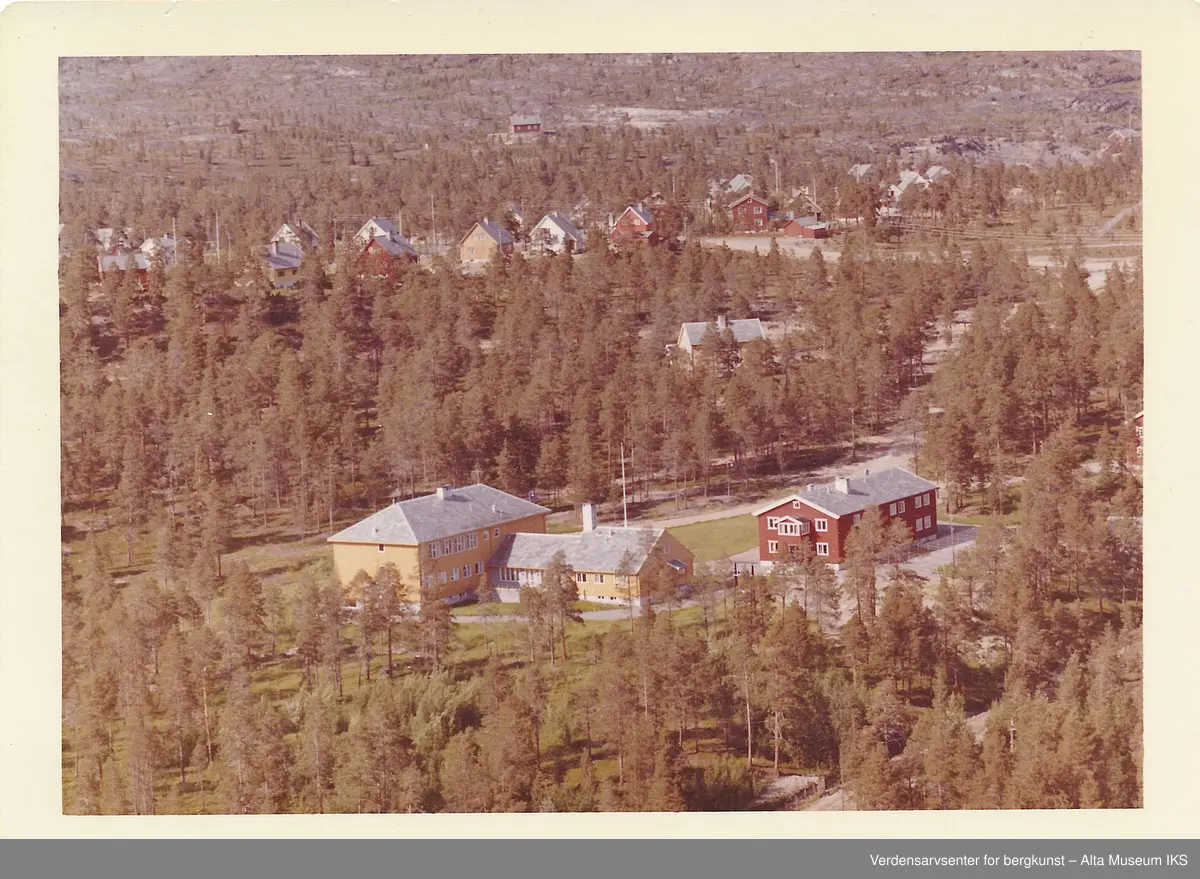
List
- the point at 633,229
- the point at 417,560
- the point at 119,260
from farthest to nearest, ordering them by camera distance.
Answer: the point at 633,229, the point at 119,260, the point at 417,560

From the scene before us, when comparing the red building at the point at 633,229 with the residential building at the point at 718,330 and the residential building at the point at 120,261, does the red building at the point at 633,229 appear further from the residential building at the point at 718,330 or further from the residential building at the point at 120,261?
the residential building at the point at 120,261

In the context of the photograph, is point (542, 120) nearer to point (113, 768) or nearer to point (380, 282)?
point (380, 282)

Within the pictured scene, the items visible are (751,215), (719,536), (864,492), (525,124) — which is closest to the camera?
(864,492)

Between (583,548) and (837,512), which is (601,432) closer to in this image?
(583,548)

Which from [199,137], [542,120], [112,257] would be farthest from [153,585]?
[542,120]

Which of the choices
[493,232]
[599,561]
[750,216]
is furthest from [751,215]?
[599,561]

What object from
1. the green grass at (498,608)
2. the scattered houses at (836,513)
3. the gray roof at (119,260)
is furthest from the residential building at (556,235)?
the green grass at (498,608)

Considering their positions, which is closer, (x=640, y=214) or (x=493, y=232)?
(x=640, y=214)

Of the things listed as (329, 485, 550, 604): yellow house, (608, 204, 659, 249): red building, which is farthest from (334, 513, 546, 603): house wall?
(608, 204, 659, 249): red building
